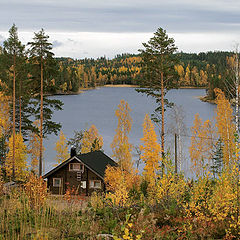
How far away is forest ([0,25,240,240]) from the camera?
320 inches

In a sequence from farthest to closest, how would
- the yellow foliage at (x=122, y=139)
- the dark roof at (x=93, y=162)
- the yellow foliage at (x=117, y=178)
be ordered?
the yellow foliage at (x=122, y=139) → the dark roof at (x=93, y=162) → the yellow foliage at (x=117, y=178)

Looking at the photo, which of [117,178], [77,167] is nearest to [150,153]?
[117,178]

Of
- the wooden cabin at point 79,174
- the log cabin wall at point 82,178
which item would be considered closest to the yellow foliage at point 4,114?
the wooden cabin at point 79,174

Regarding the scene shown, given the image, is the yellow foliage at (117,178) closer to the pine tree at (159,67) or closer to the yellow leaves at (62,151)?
the pine tree at (159,67)

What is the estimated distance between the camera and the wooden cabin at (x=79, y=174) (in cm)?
3294

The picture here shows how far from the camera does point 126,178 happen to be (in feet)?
89.8

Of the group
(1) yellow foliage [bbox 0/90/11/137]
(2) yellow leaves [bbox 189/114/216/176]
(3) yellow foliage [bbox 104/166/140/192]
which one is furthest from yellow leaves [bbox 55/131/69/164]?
(2) yellow leaves [bbox 189/114/216/176]

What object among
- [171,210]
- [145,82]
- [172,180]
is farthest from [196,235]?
[145,82]

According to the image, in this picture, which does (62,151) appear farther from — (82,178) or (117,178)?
(117,178)

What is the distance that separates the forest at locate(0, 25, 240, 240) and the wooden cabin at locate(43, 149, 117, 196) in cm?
102

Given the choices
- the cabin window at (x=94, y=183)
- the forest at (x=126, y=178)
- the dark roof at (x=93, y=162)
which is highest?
the forest at (x=126, y=178)

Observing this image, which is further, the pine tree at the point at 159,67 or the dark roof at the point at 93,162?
the dark roof at the point at 93,162

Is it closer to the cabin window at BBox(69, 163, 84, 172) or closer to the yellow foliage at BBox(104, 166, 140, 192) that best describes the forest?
the yellow foliage at BBox(104, 166, 140, 192)

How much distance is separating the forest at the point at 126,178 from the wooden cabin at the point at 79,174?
1020mm
